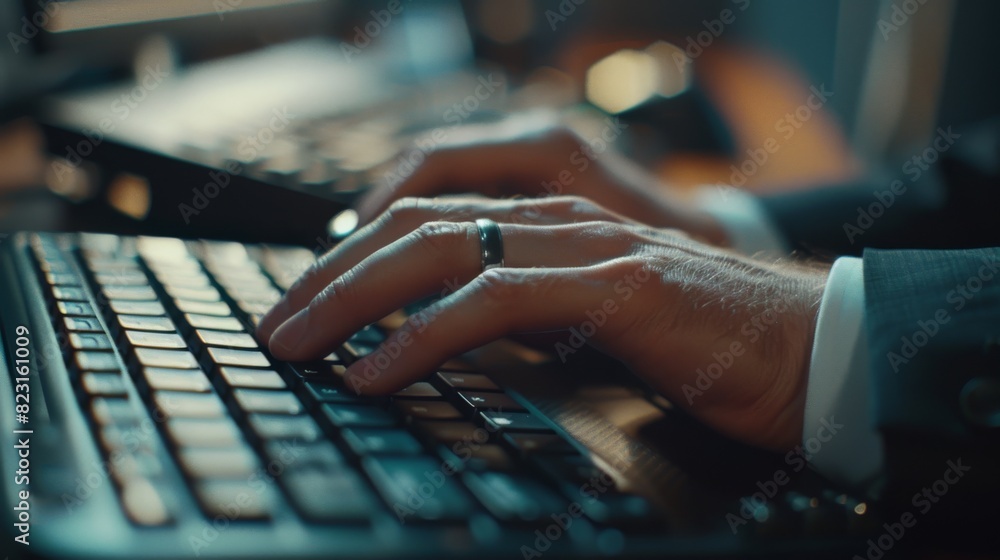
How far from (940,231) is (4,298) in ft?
2.53

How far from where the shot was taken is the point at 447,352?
425 mm

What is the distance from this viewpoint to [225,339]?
42 centimetres

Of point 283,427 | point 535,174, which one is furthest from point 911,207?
point 283,427

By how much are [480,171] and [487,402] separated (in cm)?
38

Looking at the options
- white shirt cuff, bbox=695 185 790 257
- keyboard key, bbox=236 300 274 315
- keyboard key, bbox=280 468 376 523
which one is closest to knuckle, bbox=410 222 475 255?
keyboard key, bbox=236 300 274 315

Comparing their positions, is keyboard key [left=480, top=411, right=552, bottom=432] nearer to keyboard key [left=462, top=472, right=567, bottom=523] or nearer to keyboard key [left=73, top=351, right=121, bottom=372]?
keyboard key [left=462, top=472, right=567, bottom=523]

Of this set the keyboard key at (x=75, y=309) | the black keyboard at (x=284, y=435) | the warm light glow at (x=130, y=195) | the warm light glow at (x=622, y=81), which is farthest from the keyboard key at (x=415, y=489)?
the warm light glow at (x=622, y=81)

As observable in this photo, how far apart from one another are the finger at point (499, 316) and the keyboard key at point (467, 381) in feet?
0.04

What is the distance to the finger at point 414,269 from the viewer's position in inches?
17.0

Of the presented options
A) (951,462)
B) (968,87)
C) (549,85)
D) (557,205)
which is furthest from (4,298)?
(968,87)

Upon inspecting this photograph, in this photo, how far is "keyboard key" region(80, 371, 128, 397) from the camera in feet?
1.09

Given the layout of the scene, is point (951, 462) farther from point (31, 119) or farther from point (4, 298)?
point (31, 119)

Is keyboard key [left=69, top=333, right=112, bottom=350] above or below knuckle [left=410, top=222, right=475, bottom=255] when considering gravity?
below

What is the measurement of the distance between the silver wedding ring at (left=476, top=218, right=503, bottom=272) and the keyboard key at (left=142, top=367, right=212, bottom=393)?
192 mm
